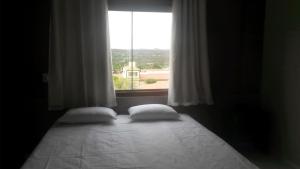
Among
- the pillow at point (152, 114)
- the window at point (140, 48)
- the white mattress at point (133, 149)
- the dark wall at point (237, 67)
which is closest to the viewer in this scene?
the white mattress at point (133, 149)

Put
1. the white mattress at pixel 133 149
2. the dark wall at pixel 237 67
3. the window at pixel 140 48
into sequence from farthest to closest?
the dark wall at pixel 237 67 < the window at pixel 140 48 < the white mattress at pixel 133 149

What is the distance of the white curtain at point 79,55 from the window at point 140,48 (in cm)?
24

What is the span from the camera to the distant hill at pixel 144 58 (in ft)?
12.1

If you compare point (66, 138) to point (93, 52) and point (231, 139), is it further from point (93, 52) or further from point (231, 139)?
point (231, 139)

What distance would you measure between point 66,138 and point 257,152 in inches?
104

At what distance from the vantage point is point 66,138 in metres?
2.53

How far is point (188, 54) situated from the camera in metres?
3.61

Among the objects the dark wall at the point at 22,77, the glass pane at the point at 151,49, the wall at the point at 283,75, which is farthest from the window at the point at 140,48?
the wall at the point at 283,75

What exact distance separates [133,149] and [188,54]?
1.74m

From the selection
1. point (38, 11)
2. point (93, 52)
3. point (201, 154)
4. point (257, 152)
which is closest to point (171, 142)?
point (201, 154)

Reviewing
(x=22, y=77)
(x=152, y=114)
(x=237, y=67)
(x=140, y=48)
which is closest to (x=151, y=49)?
(x=140, y=48)

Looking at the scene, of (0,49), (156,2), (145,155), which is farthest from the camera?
(156,2)

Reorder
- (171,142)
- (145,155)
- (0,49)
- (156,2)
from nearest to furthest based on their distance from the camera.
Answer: (145,155)
(171,142)
(0,49)
(156,2)

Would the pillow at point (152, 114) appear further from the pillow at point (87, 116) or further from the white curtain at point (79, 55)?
the white curtain at point (79, 55)
